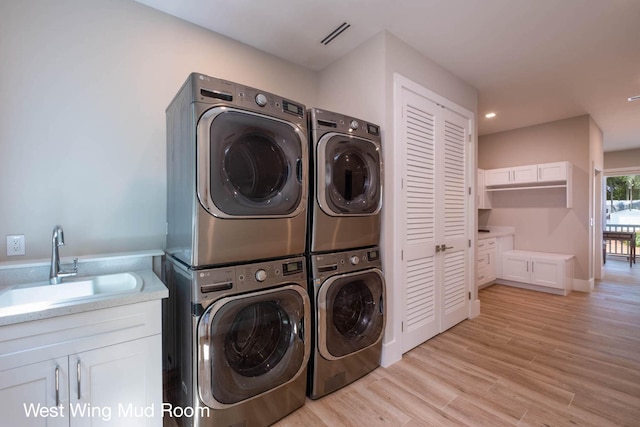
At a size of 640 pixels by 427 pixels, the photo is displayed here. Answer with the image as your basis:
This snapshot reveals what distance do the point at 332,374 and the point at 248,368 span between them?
635 mm

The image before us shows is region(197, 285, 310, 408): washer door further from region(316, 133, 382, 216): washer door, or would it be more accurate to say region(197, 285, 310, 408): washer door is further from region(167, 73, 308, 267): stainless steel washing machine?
region(316, 133, 382, 216): washer door

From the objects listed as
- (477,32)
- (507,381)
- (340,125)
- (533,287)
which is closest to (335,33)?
(340,125)

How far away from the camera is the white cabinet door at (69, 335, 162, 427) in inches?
47.3

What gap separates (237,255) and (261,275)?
0.17 m

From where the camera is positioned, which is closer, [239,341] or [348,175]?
[239,341]

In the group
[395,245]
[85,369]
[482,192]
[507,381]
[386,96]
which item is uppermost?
[386,96]

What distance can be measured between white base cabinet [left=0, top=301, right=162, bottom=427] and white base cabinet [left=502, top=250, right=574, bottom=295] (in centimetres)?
507

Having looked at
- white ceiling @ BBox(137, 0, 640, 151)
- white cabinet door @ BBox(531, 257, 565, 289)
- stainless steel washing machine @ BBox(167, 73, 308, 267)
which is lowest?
white cabinet door @ BBox(531, 257, 565, 289)

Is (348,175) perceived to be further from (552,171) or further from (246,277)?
Result: (552,171)

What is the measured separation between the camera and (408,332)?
242 centimetres

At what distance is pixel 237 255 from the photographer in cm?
148

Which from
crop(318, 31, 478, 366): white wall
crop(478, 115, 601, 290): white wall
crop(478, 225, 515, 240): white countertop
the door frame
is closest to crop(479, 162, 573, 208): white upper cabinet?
crop(478, 115, 601, 290): white wall

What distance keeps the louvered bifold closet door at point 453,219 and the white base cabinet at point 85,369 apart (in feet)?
8.07

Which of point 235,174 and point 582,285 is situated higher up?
point 235,174
